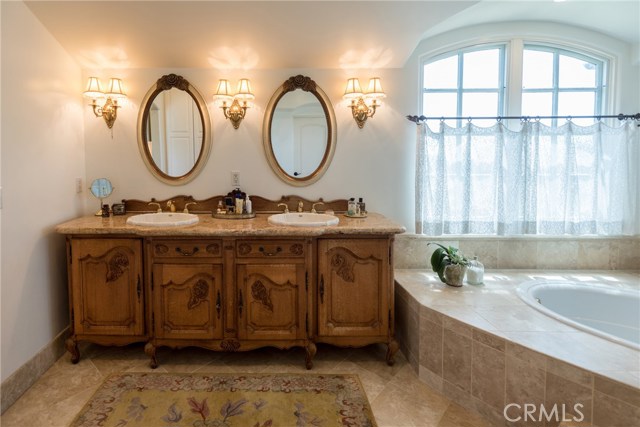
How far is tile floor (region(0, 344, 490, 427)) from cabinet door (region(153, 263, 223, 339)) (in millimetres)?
262

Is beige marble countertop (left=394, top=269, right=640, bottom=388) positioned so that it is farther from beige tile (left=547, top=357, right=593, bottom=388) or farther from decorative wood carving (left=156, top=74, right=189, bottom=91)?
decorative wood carving (left=156, top=74, right=189, bottom=91)

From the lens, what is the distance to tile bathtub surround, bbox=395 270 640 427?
123cm

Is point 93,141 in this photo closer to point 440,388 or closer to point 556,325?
point 440,388

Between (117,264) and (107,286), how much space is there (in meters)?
0.16

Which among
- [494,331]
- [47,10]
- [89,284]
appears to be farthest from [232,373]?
[47,10]

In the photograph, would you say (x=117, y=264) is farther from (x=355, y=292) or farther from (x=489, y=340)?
(x=489, y=340)

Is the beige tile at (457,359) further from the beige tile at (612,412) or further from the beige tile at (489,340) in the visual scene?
the beige tile at (612,412)

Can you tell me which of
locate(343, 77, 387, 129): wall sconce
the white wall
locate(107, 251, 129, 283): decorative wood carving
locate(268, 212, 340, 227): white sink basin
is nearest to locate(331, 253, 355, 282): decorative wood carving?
locate(268, 212, 340, 227): white sink basin

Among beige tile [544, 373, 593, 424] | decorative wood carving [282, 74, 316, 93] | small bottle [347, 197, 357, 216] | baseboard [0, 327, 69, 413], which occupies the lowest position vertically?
baseboard [0, 327, 69, 413]

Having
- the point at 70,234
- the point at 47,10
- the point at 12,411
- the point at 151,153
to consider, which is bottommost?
the point at 12,411

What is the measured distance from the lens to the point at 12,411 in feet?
5.38

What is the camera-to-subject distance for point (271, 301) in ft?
6.36

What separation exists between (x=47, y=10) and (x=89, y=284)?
166cm

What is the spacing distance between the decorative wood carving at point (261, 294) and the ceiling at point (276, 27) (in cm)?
162
